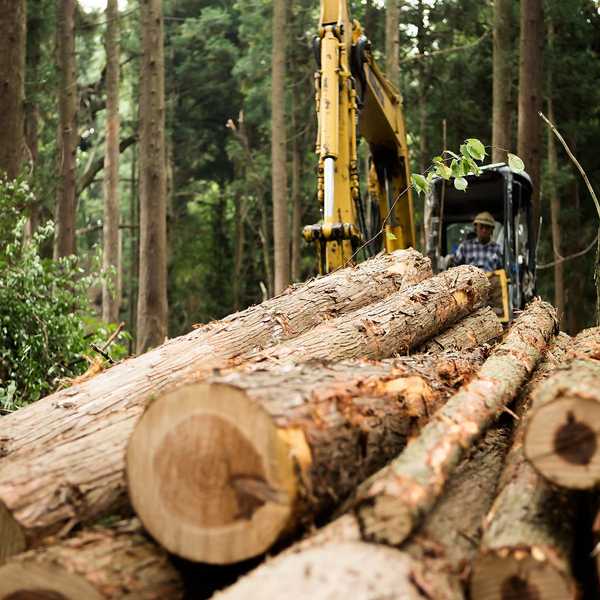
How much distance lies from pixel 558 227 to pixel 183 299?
1505 cm

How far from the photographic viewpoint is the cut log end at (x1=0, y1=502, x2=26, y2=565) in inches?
122

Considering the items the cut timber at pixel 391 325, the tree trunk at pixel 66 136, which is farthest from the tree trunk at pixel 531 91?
the tree trunk at pixel 66 136

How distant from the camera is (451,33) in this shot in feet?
79.5

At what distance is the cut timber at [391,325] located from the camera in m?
4.67

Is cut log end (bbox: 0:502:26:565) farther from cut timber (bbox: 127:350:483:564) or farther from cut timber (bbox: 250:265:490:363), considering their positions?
cut timber (bbox: 250:265:490:363)

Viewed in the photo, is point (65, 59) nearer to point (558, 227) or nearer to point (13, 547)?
point (558, 227)

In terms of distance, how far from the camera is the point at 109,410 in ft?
13.8

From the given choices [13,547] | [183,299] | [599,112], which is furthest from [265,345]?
[183,299]

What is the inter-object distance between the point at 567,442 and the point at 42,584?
1.83 m

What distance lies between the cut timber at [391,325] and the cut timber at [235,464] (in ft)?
3.28

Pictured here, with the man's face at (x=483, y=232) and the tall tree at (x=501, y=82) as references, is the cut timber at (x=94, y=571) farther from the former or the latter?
the tall tree at (x=501, y=82)

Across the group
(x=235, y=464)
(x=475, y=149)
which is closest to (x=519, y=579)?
(x=235, y=464)

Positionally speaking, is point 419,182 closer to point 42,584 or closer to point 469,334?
point 469,334

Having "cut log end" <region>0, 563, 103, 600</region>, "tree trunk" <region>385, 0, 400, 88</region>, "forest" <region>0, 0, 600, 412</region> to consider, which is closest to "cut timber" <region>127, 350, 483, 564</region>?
"cut log end" <region>0, 563, 103, 600</region>
